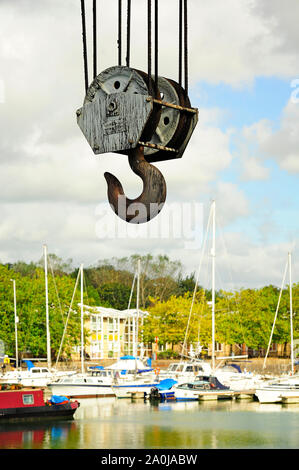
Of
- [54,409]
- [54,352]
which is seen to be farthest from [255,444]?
[54,352]

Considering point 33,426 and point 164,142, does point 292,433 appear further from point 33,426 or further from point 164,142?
point 164,142

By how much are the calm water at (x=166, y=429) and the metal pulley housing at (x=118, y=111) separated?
90.2ft

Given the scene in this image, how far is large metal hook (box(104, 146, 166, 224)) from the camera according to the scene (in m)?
6.19

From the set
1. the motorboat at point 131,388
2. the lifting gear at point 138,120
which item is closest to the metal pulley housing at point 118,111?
the lifting gear at point 138,120

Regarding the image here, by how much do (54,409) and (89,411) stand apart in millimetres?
5363

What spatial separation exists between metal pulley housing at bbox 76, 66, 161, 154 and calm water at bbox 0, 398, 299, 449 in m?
27.5

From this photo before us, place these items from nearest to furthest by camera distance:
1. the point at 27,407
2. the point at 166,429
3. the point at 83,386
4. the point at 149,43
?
1. the point at 149,43
2. the point at 166,429
3. the point at 27,407
4. the point at 83,386

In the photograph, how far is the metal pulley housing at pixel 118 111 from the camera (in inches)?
244

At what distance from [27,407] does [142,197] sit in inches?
1334

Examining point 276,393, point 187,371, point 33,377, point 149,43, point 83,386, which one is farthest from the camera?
point 187,371

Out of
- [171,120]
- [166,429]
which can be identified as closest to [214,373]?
[166,429]

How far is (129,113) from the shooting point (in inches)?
248

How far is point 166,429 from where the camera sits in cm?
3697

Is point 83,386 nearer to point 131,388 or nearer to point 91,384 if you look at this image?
point 91,384
